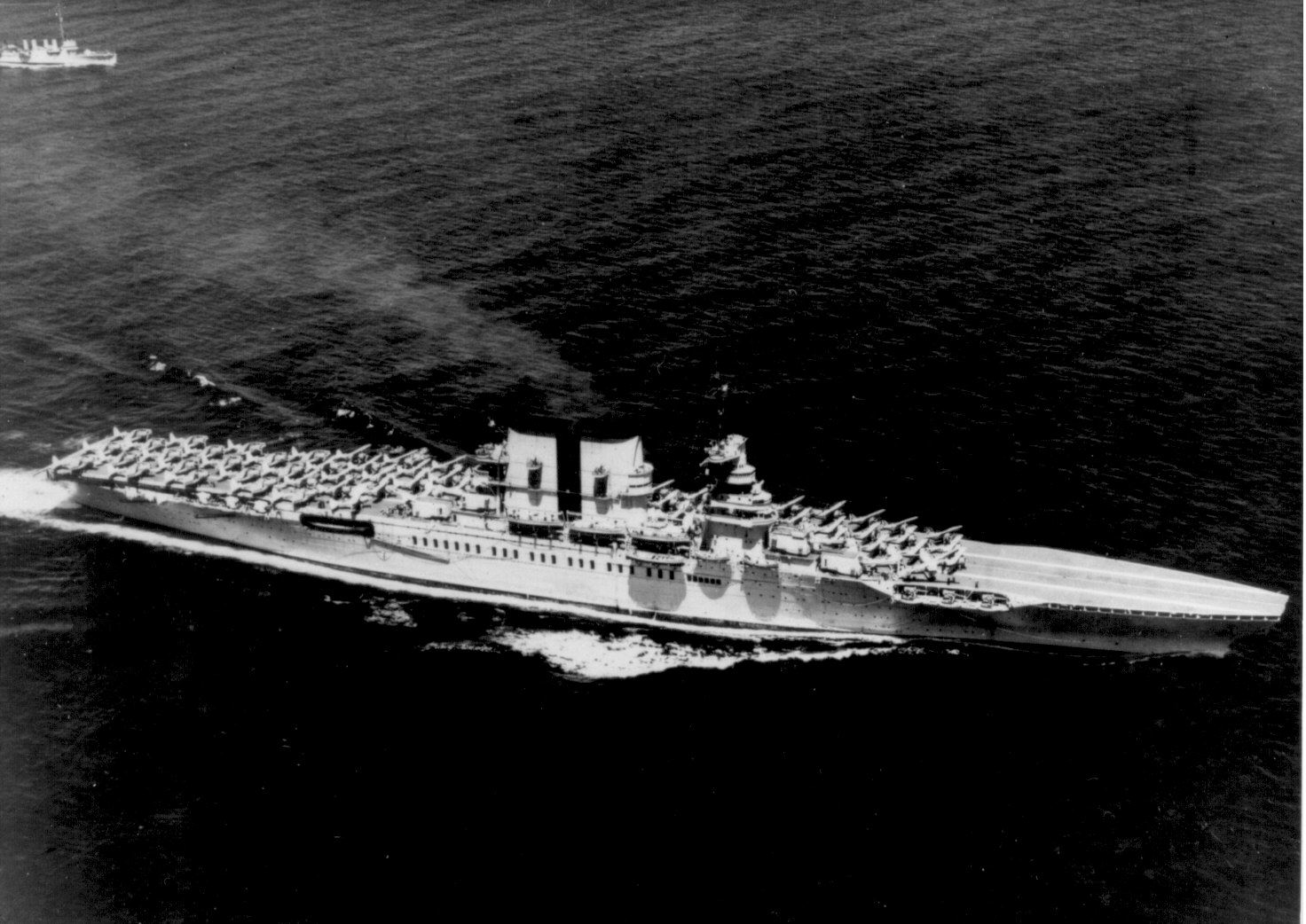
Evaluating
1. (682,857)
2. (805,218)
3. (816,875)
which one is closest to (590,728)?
(682,857)

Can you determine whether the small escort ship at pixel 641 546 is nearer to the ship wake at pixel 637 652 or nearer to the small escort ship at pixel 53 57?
the ship wake at pixel 637 652

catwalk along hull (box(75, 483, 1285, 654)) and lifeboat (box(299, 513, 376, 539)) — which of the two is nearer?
catwalk along hull (box(75, 483, 1285, 654))

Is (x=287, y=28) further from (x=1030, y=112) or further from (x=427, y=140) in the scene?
(x=1030, y=112)

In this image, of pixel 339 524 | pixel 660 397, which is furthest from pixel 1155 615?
pixel 339 524

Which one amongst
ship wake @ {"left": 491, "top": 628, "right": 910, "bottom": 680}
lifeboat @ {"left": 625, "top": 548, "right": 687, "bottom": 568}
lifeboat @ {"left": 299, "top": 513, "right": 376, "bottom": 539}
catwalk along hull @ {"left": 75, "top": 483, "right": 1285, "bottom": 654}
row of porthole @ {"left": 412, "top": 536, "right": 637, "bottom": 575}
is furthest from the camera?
lifeboat @ {"left": 299, "top": 513, "right": 376, "bottom": 539}

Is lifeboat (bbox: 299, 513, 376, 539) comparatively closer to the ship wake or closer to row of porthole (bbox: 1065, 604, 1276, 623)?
the ship wake

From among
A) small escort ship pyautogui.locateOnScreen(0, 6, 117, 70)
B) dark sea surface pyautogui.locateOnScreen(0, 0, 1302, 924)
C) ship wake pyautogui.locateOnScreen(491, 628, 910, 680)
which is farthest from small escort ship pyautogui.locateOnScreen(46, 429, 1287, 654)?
Answer: small escort ship pyautogui.locateOnScreen(0, 6, 117, 70)

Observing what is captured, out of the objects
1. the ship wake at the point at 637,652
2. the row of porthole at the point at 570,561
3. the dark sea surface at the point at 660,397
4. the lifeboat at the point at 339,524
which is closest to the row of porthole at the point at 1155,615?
the dark sea surface at the point at 660,397
